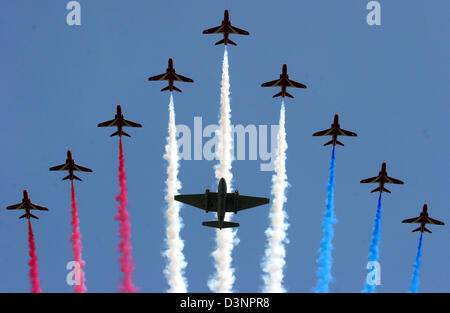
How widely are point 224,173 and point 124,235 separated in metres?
13.6

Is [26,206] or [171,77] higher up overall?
[171,77]

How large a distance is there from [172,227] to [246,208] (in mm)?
9554

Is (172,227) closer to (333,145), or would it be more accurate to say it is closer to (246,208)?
(246,208)

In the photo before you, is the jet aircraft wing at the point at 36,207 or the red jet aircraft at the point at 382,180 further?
the red jet aircraft at the point at 382,180

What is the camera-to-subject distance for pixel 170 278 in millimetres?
97000

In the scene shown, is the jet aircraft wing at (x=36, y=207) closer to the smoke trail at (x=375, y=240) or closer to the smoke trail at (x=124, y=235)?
the smoke trail at (x=124, y=235)

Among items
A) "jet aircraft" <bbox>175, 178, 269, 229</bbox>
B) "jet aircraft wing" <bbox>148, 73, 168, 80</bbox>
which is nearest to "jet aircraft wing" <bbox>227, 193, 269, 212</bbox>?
"jet aircraft" <bbox>175, 178, 269, 229</bbox>

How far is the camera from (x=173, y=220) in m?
100

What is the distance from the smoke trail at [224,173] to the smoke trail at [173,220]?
12.5 ft

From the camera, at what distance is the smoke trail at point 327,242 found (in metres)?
94.6

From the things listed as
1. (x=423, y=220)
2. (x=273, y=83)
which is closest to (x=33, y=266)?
(x=273, y=83)

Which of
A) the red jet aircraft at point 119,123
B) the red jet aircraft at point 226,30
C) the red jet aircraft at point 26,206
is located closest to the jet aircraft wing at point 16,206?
the red jet aircraft at point 26,206

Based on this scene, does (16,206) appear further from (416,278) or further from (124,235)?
(416,278)
